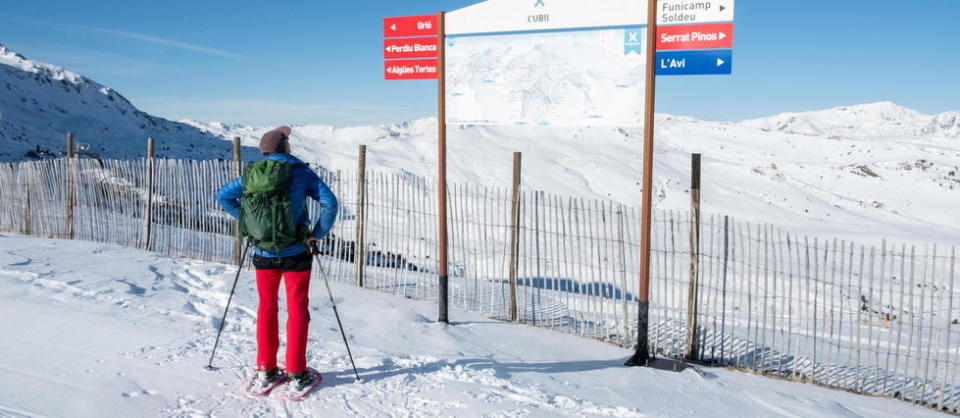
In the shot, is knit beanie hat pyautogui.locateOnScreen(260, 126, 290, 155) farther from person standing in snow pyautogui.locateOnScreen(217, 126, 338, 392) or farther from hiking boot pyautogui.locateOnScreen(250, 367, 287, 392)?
hiking boot pyautogui.locateOnScreen(250, 367, 287, 392)

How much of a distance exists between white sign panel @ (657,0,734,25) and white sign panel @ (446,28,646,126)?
236 millimetres

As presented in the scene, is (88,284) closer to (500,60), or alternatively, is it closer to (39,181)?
(500,60)

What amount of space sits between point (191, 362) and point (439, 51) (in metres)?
3.37

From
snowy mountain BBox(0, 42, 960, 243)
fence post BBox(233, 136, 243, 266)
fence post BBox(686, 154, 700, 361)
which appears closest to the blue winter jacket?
fence post BBox(686, 154, 700, 361)

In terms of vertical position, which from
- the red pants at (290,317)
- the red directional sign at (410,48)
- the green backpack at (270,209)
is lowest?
the red pants at (290,317)

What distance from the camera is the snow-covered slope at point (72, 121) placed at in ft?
93.5

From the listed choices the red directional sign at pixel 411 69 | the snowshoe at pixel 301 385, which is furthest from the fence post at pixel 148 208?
the snowshoe at pixel 301 385

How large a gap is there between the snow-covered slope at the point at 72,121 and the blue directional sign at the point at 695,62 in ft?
79.7

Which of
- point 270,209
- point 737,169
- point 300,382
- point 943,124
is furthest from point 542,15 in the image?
point 943,124

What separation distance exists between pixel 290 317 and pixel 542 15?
3.27m

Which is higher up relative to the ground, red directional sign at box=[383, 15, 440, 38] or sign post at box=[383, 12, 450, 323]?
red directional sign at box=[383, 15, 440, 38]

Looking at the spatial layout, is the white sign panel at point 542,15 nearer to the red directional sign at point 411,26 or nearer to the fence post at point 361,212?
the red directional sign at point 411,26

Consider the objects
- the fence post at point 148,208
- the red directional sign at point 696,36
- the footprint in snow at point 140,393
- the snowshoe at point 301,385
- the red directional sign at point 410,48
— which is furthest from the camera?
the fence post at point 148,208

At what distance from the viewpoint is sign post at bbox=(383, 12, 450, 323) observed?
6.07 metres
